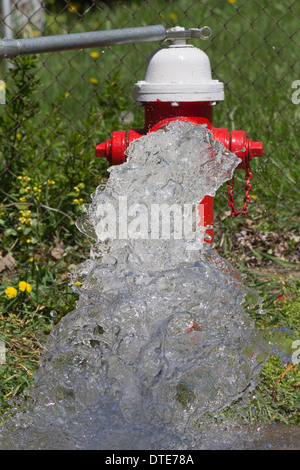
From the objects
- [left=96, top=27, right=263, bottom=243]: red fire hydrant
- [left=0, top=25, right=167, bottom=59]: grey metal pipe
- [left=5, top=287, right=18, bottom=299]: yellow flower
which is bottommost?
[left=5, top=287, right=18, bottom=299]: yellow flower

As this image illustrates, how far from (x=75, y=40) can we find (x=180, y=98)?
1.40 feet

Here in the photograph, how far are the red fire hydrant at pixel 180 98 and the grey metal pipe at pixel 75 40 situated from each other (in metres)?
0.11

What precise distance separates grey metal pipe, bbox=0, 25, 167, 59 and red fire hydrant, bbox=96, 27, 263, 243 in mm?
108

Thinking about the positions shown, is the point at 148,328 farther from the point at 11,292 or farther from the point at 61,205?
the point at 61,205

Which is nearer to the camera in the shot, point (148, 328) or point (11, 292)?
point (148, 328)

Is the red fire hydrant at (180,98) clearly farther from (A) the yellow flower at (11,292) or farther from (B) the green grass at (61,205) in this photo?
(A) the yellow flower at (11,292)

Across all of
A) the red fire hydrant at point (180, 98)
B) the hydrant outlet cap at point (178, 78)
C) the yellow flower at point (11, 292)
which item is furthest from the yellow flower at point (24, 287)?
the hydrant outlet cap at point (178, 78)

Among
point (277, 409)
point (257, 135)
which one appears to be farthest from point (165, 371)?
point (257, 135)

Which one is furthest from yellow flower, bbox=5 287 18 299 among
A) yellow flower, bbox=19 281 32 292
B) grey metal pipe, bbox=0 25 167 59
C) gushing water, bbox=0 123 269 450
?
grey metal pipe, bbox=0 25 167 59

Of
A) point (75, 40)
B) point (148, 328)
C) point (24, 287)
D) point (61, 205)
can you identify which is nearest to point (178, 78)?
point (75, 40)

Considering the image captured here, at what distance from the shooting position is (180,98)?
2.29 metres

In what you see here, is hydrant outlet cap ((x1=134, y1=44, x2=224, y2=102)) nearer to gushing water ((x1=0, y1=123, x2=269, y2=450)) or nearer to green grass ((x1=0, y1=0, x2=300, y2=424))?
gushing water ((x1=0, y1=123, x2=269, y2=450))

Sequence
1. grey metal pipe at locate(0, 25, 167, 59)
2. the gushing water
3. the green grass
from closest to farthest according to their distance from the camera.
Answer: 1. the gushing water
2. grey metal pipe at locate(0, 25, 167, 59)
3. the green grass

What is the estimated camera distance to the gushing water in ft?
6.46
